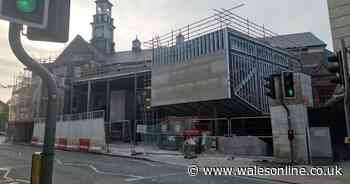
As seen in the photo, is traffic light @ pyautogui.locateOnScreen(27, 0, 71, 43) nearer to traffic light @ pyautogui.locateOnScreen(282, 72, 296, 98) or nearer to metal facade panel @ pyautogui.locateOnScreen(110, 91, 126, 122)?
traffic light @ pyautogui.locateOnScreen(282, 72, 296, 98)

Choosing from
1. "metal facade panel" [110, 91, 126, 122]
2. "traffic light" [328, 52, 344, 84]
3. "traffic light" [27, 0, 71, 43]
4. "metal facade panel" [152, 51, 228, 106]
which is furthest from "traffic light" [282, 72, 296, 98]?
"metal facade panel" [110, 91, 126, 122]

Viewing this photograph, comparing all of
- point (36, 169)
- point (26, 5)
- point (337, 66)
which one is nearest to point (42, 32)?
point (26, 5)

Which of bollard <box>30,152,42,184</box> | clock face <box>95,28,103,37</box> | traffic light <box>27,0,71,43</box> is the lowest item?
bollard <box>30,152,42,184</box>

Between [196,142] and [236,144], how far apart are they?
8.88 feet

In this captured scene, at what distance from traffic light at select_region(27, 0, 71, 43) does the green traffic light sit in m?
0.16

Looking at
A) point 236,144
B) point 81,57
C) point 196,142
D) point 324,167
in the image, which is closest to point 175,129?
point 196,142

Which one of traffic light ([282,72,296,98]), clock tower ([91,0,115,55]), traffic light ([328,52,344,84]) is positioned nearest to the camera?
traffic light ([328,52,344,84])

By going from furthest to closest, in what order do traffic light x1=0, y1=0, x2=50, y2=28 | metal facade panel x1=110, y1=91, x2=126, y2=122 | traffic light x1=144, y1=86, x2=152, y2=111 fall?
metal facade panel x1=110, y1=91, x2=126, y2=122, traffic light x1=144, y1=86, x2=152, y2=111, traffic light x1=0, y1=0, x2=50, y2=28

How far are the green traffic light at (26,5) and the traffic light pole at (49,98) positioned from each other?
198 mm

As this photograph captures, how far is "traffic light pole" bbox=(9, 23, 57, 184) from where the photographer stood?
2.46 metres

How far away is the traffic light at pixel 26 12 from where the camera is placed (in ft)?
7.50

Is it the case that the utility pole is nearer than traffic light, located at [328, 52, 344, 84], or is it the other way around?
the utility pole

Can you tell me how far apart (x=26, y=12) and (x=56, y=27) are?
0.89 ft

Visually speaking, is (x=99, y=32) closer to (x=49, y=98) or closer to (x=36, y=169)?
(x=49, y=98)
